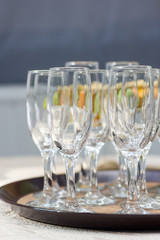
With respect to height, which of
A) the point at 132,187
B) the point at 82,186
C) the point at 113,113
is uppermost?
the point at 113,113

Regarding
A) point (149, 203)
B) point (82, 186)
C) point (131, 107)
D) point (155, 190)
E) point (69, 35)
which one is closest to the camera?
point (131, 107)

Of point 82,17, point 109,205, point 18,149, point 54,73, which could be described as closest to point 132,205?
point 109,205

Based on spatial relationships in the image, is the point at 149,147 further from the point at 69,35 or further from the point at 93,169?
the point at 69,35

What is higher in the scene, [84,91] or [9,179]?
[84,91]

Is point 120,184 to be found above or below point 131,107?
below

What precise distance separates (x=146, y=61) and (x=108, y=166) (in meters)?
1.52

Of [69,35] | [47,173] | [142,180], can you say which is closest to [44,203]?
[47,173]

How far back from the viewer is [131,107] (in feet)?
2.12

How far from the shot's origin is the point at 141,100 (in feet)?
2.12

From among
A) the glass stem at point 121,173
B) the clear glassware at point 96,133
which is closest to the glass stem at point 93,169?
the clear glassware at point 96,133

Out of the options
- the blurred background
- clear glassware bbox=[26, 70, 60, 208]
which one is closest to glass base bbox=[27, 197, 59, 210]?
clear glassware bbox=[26, 70, 60, 208]

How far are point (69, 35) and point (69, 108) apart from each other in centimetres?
208

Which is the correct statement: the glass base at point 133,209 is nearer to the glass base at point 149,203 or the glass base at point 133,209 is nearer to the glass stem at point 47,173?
the glass base at point 149,203

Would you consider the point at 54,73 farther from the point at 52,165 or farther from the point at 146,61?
the point at 146,61
